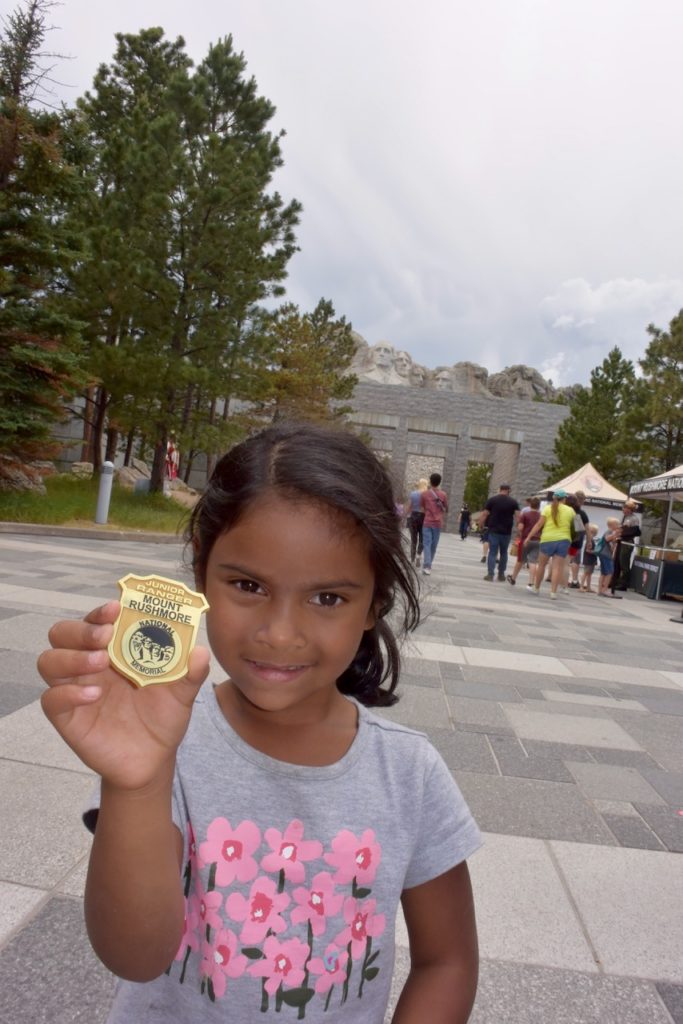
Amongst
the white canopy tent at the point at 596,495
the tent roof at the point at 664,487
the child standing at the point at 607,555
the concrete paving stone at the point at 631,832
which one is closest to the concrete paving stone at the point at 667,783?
the concrete paving stone at the point at 631,832

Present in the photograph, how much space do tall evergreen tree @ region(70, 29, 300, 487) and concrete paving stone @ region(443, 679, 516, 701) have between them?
36.1ft

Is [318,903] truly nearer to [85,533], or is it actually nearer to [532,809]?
[532,809]

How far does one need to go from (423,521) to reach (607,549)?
351 centimetres

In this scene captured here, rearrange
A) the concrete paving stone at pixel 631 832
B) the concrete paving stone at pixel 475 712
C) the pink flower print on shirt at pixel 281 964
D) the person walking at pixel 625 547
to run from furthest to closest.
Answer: the person walking at pixel 625 547 → the concrete paving stone at pixel 475 712 → the concrete paving stone at pixel 631 832 → the pink flower print on shirt at pixel 281 964

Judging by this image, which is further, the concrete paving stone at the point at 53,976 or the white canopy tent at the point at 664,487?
the white canopy tent at the point at 664,487

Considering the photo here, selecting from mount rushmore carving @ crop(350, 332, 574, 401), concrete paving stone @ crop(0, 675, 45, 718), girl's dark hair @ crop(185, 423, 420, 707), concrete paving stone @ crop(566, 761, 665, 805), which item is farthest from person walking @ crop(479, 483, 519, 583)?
mount rushmore carving @ crop(350, 332, 574, 401)

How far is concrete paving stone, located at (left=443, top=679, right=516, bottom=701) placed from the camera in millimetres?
4387

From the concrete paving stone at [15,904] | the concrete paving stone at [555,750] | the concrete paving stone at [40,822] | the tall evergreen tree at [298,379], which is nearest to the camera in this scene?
the concrete paving stone at [15,904]

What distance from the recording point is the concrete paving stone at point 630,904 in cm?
189

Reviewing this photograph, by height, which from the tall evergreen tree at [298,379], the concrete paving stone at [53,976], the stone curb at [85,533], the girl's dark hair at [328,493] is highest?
the tall evergreen tree at [298,379]

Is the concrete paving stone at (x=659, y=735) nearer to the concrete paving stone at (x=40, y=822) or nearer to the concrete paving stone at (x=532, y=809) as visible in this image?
the concrete paving stone at (x=532, y=809)

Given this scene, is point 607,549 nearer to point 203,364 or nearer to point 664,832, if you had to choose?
point 203,364

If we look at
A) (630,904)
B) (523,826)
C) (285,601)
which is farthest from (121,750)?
(523,826)

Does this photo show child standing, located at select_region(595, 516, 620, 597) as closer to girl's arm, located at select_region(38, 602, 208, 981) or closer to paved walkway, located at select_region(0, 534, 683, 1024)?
paved walkway, located at select_region(0, 534, 683, 1024)
